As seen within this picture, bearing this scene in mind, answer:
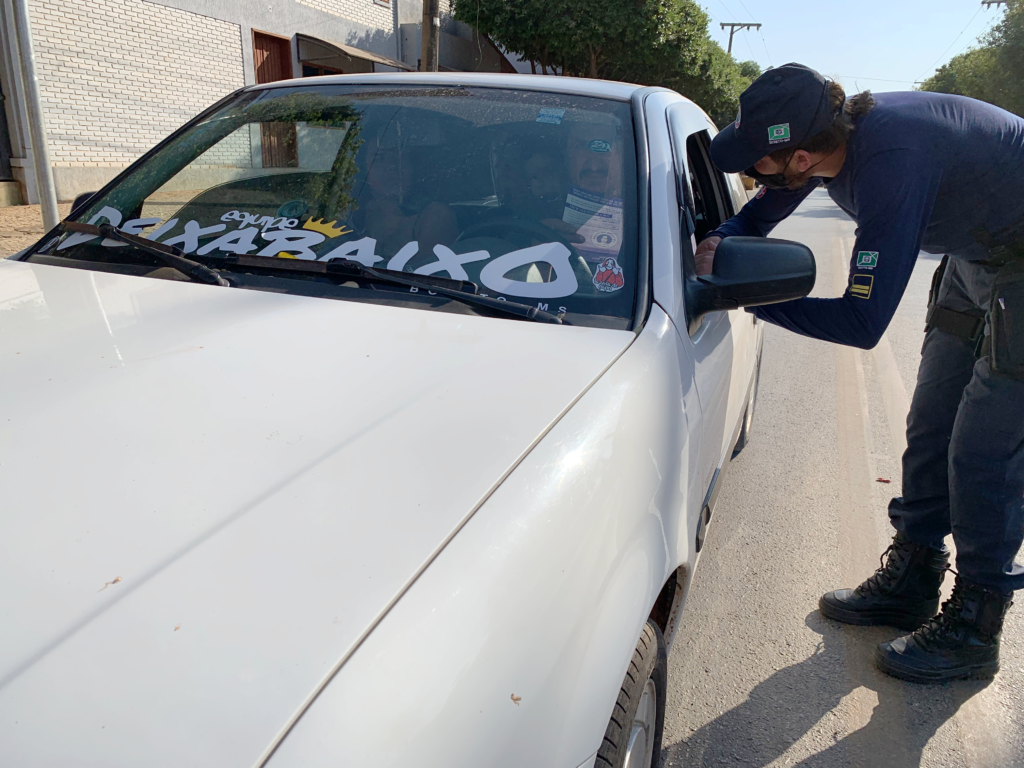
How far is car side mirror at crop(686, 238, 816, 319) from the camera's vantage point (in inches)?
69.7

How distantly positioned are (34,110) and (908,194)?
636cm

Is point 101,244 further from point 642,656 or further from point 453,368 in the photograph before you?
point 642,656

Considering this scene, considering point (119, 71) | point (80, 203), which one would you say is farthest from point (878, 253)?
point (119, 71)

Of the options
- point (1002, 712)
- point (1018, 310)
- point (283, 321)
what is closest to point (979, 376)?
point (1018, 310)

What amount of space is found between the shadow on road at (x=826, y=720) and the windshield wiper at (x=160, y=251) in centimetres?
174

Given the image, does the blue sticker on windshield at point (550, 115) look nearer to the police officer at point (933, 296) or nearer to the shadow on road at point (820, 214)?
the police officer at point (933, 296)

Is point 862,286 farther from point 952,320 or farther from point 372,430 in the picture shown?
point 372,430

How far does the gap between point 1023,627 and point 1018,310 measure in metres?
1.25

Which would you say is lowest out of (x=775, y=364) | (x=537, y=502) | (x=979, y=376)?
(x=775, y=364)

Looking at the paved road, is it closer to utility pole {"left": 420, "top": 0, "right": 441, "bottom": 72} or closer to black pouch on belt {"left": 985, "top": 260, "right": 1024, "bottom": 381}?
black pouch on belt {"left": 985, "top": 260, "right": 1024, "bottom": 381}

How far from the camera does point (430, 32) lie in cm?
1143

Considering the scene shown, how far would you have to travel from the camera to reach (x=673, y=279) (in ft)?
5.92

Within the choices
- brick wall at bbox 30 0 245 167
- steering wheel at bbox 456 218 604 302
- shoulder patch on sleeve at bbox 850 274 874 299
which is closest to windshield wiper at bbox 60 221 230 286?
steering wheel at bbox 456 218 604 302

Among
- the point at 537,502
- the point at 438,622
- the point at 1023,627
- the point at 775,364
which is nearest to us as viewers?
the point at 438,622
